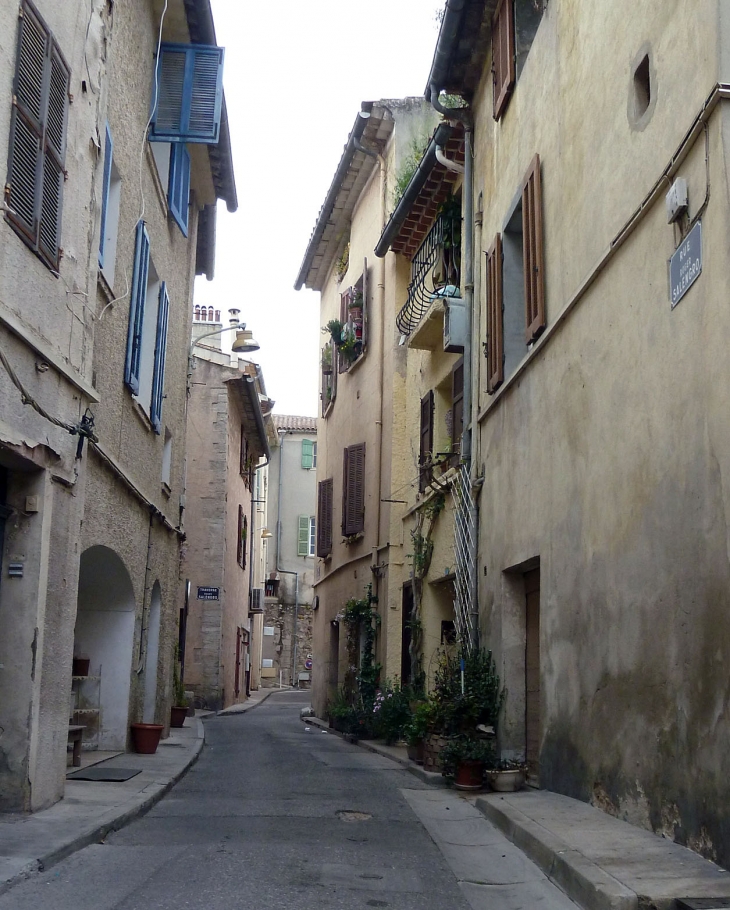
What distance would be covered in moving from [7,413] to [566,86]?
5.48 metres

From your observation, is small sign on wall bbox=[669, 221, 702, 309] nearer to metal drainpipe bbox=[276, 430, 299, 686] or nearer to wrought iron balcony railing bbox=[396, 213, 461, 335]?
wrought iron balcony railing bbox=[396, 213, 461, 335]

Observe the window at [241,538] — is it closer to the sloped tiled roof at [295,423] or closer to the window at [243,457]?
the window at [243,457]

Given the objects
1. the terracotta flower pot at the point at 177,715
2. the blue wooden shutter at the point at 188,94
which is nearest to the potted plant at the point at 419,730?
the terracotta flower pot at the point at 177,715

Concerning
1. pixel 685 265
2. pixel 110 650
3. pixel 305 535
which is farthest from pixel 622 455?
pixel 305 535

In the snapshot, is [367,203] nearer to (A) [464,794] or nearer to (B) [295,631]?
(A) [464,794]

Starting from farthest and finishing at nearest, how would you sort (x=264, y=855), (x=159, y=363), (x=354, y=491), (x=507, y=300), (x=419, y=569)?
(x=354, y=491)
(x=419, y=569)
(x=159, y=363)
(x=507, y=300)
(x=264, y=855)

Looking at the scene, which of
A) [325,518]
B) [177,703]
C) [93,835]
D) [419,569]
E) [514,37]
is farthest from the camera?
[325,518]

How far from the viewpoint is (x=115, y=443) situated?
421 inches

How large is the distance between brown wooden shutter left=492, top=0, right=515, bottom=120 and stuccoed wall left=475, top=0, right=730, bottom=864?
0.64 metres

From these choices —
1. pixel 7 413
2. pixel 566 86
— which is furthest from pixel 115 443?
pixel 566 86

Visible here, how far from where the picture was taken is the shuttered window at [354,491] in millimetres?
19328

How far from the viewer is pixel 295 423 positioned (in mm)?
44875

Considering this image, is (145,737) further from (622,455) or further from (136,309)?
(622,455)

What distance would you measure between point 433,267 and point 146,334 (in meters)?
4.78
